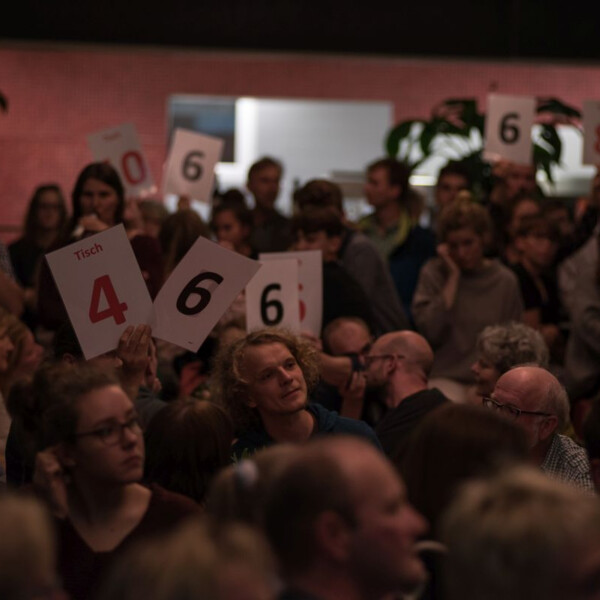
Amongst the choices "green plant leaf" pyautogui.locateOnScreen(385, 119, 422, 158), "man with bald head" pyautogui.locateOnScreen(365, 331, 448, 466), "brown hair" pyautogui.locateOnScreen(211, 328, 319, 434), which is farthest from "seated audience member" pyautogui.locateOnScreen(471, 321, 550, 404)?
"green plant leaf" pyautogui.locateOnScreen(385, 119, 422, 158)

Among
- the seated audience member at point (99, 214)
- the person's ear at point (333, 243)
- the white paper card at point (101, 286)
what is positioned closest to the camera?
the white paper card at point (101, 286)

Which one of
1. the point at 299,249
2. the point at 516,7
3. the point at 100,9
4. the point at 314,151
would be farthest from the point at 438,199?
the point at 314,151

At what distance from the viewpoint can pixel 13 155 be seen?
11.4 metres

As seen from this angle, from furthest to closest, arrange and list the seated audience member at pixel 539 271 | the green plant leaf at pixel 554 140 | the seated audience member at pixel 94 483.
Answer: the green plant leaf at pixel 554 140, the seated audience member at pixel 539 271, the seated audience member at pixel 94 483

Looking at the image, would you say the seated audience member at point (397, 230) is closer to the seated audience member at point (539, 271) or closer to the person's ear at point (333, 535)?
the seated audience member at point (539, 271)

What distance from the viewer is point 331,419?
4.55 metres

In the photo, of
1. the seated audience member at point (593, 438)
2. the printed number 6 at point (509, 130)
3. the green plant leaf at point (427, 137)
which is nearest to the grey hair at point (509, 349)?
the seated audience member at point (593, 438)

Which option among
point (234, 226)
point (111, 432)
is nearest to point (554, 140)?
point (234, 226)

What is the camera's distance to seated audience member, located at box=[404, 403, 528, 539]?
291 centimetres

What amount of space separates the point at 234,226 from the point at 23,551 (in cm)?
505

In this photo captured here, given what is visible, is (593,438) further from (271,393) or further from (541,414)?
(271,393)

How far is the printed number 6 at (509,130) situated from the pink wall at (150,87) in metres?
2.72

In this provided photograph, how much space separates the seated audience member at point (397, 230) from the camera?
767cm

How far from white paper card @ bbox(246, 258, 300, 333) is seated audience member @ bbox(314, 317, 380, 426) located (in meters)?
0.42
